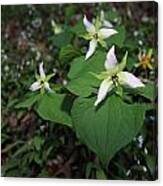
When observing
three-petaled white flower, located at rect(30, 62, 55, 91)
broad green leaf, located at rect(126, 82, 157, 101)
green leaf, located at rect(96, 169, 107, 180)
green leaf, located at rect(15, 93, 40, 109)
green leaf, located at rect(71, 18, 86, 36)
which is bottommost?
green leaf, located at rect(96, 169, 107, 180)

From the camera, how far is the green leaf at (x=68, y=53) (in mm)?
1719

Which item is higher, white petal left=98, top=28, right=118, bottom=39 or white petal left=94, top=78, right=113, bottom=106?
white petal left=98, top=28, right=118, bottom=39

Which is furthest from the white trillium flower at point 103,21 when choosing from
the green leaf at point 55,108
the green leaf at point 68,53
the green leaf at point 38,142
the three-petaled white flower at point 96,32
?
the green leaf at point 38,142

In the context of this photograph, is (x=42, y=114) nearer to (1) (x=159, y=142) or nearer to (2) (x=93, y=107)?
(2) (x=93, y=107)

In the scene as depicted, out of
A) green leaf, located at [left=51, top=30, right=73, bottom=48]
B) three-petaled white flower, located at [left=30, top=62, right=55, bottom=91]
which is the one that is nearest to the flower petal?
three-petaled white flower, located at [left=30, top=62, right=55, bottom=91]

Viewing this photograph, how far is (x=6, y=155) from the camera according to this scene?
175cm

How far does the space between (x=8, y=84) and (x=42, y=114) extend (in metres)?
0.13

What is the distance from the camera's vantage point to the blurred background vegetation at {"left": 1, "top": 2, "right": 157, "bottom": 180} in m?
1.67

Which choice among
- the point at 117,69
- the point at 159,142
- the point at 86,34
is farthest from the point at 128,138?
the point at 86,34

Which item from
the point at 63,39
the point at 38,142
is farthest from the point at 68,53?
the point at 38,142

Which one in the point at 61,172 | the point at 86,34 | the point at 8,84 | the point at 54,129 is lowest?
the point at 61,172

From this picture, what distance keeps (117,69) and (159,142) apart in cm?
22

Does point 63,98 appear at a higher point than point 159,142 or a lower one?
higher

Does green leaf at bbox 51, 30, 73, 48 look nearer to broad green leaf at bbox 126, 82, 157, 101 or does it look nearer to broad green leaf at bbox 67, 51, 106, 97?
broad green leaf at bbox 67, 51, 106, 97
